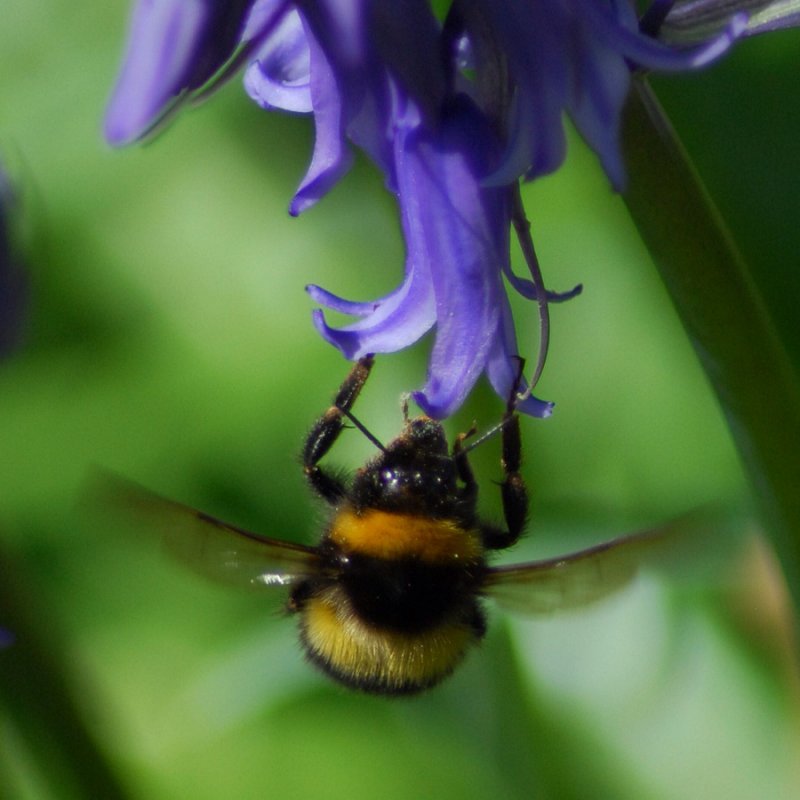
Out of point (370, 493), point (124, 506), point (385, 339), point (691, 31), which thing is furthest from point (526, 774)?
point (691, 31)

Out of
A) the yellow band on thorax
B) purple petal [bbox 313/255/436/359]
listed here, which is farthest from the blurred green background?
purple petal [bbox 313/255/436/359]

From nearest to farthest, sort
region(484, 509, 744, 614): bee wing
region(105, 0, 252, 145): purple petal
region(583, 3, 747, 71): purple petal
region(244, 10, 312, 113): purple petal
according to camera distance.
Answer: region(105, 0, 252, 145): purple petal, region(583, 3, 747, 71): purple petal, region(244, 10, 312, 113): purple petal, region(484, 509, 744, 614): bee wing

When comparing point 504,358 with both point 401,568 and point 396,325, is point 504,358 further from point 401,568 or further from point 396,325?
point 401,568

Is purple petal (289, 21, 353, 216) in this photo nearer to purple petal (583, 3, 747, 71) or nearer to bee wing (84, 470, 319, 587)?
purple petal (583, 3, 747, 71)

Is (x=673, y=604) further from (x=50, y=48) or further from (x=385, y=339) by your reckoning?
(x=50, y=48)

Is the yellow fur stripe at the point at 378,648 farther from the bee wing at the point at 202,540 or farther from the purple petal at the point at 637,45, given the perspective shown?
the purple petal at the point at 637,45
